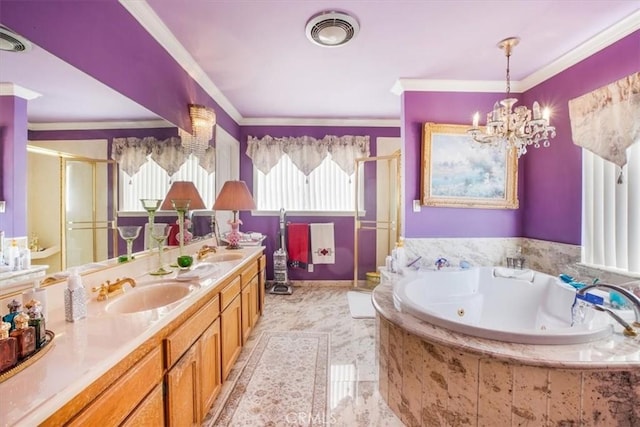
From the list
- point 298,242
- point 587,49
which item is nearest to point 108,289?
point 298,242

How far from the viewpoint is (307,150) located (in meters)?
4.09

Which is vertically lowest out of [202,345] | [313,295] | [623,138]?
[313,295]

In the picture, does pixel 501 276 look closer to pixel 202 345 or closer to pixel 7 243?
pixel 202 345

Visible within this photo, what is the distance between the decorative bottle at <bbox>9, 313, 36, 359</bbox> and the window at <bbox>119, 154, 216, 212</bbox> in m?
0.93

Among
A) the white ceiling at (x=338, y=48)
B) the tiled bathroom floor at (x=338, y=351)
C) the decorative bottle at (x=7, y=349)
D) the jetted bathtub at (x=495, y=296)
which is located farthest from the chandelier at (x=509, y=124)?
the decorative bottle at (x=7, y=349)

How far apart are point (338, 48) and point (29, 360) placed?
2.44m

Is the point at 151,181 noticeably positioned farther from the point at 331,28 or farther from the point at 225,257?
the point at 331,28

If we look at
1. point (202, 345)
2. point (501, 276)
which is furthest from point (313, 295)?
point (202, 345)

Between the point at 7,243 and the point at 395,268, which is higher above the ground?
the point at 7,243

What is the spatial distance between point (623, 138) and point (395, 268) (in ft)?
6.24

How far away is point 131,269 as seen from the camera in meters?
1.67

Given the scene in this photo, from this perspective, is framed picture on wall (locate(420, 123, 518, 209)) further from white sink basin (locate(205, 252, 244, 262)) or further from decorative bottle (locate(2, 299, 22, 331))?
decorative bottle (locate(2, 299, 22, 331))

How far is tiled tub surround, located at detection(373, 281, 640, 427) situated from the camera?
1.11 metres

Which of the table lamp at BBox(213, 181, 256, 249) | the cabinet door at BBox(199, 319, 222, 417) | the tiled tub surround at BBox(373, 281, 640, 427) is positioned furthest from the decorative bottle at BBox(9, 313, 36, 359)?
the table lamp at BBox(213, 181, 256, 249)
